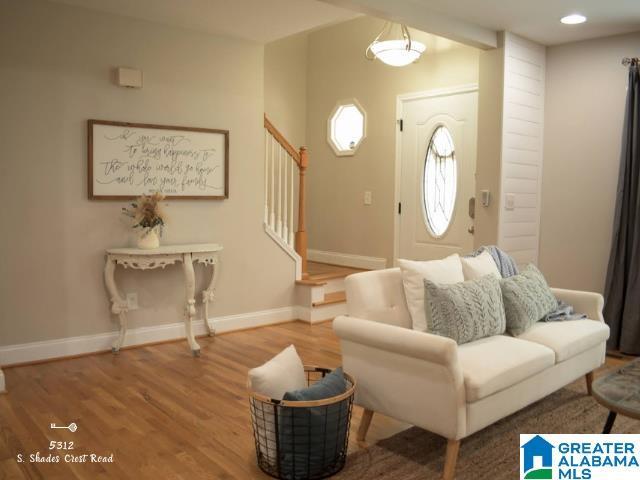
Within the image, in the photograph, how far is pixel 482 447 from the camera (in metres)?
2.93

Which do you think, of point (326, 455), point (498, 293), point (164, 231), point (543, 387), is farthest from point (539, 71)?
point (326, 455)

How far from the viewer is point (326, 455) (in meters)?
2.61

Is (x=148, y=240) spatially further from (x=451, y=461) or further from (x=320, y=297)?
(x=451, y=461)

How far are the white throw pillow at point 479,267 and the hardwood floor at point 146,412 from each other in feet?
3.01

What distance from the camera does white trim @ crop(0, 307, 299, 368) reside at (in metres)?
4.23

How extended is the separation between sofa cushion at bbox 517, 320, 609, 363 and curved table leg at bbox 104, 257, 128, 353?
285cm

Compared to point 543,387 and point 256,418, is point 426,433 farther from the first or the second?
point 256,418

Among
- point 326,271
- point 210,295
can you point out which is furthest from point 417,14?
point 326,271

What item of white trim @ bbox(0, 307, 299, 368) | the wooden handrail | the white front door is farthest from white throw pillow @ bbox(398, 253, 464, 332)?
the wooden handrail

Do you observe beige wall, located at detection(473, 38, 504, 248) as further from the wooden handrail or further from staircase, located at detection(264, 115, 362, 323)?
the wooden handrail

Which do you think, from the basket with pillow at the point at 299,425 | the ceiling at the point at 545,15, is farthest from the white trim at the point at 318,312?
the basket with pillow at the point at 299,425

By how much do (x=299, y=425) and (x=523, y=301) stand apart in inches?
60.6

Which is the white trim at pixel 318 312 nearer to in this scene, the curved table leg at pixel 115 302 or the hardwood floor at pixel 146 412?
the hardwood floor at pixel 146 412

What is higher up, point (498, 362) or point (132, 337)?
point (498, 362)
